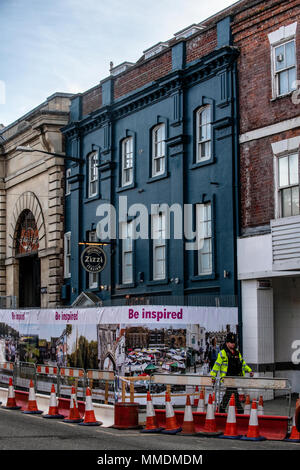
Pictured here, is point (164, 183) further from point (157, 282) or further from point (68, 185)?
point (68, 185)

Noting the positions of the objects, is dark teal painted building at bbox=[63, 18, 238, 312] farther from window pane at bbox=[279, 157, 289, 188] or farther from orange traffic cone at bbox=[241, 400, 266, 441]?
orange traffic cone at bbox=[241, 400, 266, 441]

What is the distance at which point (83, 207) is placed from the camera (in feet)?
103

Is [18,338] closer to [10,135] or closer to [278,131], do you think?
[278,131]

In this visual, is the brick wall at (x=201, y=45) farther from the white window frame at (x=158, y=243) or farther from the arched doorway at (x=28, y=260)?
the arched doorway at (x=28, y=260)

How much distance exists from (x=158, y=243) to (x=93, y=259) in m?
2.65

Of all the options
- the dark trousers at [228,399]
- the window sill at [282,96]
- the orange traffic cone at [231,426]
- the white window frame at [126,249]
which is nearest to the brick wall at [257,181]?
the window sill at [282,96]

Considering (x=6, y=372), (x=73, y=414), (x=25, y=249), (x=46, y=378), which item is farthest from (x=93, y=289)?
(x=73, y=414)

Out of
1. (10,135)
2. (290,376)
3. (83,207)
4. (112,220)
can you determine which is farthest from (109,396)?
(10,135)

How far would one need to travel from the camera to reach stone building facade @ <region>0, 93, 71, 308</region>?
108 ft

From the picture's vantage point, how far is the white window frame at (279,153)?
855 inches

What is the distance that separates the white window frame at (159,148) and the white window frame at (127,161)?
1426 millimetres

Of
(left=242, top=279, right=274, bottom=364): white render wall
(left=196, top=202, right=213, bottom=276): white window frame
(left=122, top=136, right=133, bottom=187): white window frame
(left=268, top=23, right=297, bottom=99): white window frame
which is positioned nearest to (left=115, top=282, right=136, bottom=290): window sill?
(left=196, top=202, right=213, bottom=276): white window frame

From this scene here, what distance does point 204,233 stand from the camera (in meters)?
24.9

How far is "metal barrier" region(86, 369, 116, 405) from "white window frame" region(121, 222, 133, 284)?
28.6ft
